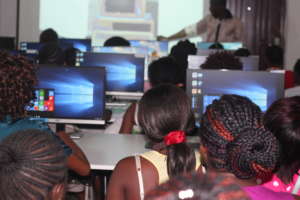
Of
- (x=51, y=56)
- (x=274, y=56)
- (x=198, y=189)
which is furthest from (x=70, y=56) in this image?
(x=198, y=189)

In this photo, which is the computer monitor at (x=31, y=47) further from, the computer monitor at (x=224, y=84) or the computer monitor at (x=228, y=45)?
the computer monitor at (x=224, y=84)

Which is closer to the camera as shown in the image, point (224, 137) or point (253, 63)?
point (224, 137)

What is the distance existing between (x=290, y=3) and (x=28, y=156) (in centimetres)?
768

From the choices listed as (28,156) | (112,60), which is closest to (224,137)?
(28,156)

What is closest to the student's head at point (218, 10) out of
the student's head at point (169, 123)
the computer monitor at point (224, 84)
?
the computer monitor at point (224, 84)

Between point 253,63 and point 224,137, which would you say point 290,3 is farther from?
point 224,137

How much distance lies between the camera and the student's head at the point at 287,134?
62.6 inches

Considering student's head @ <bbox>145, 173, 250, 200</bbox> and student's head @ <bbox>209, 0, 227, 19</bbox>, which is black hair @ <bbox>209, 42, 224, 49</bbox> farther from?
student's head @ <bbox>145, 173, 250, 200</bbox>

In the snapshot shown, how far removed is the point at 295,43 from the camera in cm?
759

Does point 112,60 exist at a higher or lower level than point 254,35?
lower

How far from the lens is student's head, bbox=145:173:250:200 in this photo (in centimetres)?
70

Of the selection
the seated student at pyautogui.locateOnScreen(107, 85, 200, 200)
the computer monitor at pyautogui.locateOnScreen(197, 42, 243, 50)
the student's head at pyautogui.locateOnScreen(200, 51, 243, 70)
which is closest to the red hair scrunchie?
the seated student at pyautogui.locateOnScreen(107, 85, 200, 200)

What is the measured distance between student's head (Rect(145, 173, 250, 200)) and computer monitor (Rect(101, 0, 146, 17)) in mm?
7175

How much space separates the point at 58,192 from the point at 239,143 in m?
0.51
